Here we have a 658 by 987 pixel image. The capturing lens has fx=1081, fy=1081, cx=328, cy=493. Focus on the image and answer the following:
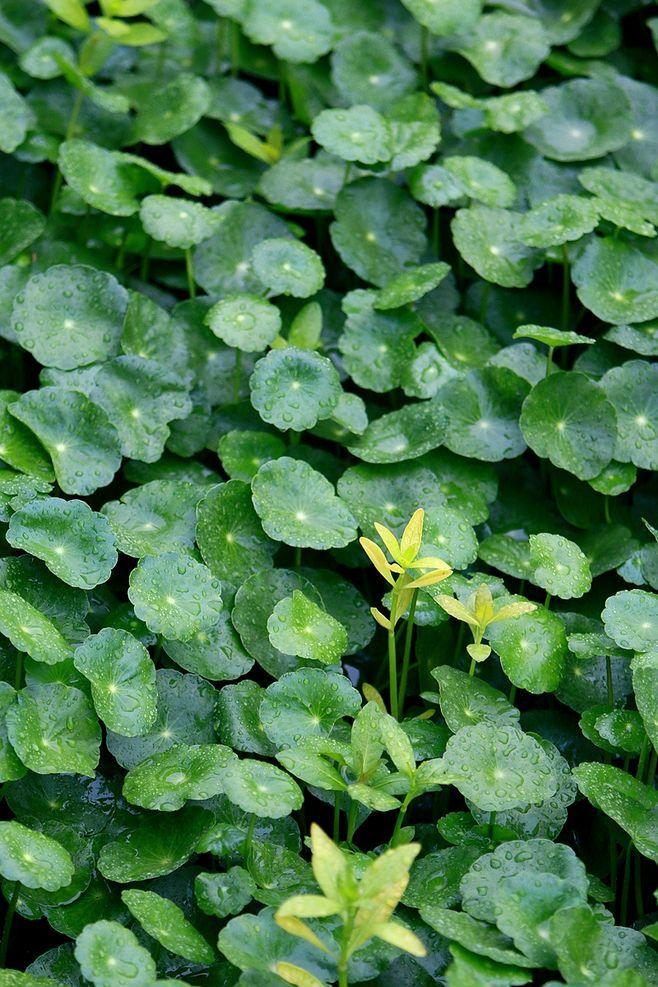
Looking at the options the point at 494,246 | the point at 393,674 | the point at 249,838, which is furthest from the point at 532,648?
the point at 494,246

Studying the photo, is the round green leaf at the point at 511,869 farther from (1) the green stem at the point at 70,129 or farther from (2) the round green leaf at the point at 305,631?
(1) the green stem at the point at 70,129

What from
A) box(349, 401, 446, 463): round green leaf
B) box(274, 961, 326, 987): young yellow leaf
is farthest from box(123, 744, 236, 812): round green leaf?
box(349, 401, 446, 463): round green leaf

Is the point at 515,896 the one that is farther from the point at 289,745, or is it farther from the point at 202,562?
the point at 202,562

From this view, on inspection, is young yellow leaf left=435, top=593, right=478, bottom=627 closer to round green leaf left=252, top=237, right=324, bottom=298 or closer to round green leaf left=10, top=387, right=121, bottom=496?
round green leaf left=10, top=387, right=121, bottom=496

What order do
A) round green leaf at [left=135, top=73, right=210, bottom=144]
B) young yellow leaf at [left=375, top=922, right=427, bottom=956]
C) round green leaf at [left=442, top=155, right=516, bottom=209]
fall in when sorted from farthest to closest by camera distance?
1. round green leaf at [left=135, top=73, right=210, bottom=144]
2. round green leaf at [left=442, top=155, right=516, bottom=209]
3. young yellow leaf at [left=375, top=922, right=427, bottom=956]

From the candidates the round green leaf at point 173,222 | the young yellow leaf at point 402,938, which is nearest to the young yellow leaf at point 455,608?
the young yellow leaf at point 402,938

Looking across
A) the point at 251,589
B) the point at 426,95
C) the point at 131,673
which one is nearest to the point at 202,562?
the point at 251,589

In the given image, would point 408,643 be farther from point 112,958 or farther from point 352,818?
point 112,958
